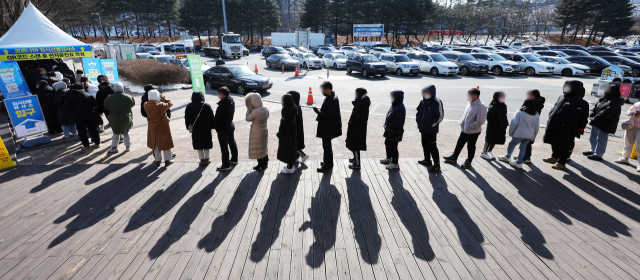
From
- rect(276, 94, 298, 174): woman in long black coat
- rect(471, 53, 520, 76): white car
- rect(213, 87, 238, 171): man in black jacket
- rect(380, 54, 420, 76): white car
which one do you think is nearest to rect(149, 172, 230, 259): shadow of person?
rect(213, 87, 238, 171): man in black jacket

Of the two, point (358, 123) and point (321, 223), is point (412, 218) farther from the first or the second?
point (358, 123)

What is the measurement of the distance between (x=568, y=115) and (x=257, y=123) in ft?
17.8

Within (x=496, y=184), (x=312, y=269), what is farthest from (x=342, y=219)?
(x=496, y=184)

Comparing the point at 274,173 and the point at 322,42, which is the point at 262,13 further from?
the point at 274,173

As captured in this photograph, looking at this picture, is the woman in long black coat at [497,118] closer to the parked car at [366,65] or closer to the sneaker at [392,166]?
the sneaker at [392,166]

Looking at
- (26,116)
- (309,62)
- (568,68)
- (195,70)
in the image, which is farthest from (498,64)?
(26,116)

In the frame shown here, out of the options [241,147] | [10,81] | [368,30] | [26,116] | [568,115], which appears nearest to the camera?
[568,115]

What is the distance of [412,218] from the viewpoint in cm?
434

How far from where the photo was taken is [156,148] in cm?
612

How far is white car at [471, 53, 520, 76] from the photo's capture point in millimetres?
22000

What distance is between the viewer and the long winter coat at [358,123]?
5387mm

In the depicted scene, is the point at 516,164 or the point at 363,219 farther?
the point at 516,164

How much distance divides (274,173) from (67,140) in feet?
19.1

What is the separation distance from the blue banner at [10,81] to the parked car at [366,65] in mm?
16808
